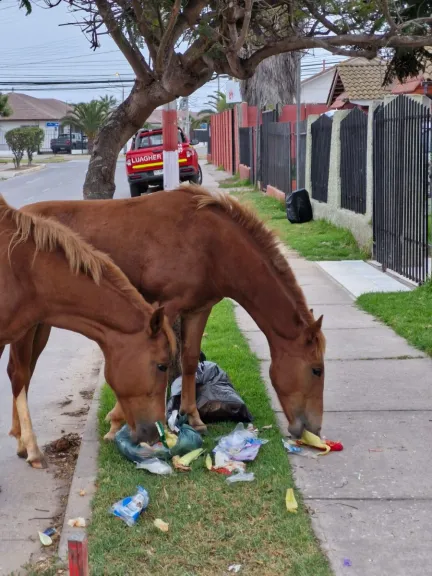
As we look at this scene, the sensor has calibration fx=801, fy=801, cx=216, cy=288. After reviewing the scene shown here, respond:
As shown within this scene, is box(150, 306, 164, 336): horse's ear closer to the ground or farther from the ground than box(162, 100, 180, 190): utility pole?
closer to the ground

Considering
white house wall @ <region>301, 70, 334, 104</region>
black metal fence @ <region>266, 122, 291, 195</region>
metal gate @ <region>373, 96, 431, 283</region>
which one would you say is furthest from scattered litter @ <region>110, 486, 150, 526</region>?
white house wall @ <region>301, 70, 334, 104</region>

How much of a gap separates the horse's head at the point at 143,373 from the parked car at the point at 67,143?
77.3 meters

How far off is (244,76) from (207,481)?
2.94 m

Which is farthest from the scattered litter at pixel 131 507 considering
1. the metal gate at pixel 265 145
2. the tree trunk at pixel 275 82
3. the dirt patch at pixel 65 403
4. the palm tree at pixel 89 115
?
the palm tree at pixel 89 115

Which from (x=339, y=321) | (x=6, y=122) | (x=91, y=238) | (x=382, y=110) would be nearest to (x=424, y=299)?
(x=339, y=321)

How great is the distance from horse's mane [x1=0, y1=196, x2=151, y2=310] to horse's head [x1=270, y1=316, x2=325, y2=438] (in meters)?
1.20

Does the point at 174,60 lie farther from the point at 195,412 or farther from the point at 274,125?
the point at 274,125

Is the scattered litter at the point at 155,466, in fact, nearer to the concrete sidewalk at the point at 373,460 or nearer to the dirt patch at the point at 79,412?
the concrete sidewalk at the point at 373,460

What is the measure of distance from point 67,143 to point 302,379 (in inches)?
3057

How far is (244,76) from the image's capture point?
591 cm

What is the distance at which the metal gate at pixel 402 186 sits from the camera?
10219mm

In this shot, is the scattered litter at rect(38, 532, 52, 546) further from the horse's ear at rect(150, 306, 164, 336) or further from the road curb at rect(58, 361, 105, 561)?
the horse's ear at rect(150, 306, 164, 336)

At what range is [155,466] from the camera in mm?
4969

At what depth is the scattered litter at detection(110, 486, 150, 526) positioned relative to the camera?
4305 mm
